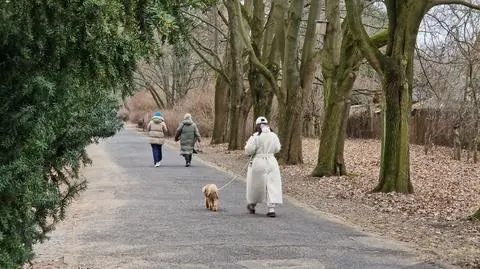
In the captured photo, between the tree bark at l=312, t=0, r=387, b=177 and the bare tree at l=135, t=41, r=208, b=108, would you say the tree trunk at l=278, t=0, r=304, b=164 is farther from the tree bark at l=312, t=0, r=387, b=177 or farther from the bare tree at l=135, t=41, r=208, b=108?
the bare tree at l=135, t=41, r=208, b=108

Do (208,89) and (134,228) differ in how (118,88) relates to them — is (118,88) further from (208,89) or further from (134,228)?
(208,89)

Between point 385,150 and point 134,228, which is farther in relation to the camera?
point 385,150

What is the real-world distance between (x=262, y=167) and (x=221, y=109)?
27.5m

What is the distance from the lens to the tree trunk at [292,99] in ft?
75.7

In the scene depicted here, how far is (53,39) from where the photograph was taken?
185 inches

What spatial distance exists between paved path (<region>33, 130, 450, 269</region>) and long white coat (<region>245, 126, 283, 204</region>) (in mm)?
457

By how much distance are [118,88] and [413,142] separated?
161 feet

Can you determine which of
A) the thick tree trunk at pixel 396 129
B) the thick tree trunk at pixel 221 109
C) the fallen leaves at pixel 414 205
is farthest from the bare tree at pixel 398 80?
the thick tree trunk at pixel 221 109

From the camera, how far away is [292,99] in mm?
23594

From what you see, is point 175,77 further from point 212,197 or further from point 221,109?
point 212,197

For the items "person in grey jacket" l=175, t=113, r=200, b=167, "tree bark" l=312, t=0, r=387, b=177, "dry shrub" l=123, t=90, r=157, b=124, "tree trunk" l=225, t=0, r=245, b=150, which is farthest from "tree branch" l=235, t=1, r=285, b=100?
"dry shrub" l=123, t=90, r=157, b=124

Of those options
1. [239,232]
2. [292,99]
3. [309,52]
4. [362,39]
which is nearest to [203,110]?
[292,99]

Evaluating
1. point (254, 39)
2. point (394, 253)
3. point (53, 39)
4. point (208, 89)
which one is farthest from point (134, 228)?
point (208, 89)

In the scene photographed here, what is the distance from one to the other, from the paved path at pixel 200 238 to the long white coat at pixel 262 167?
46 centimetres
